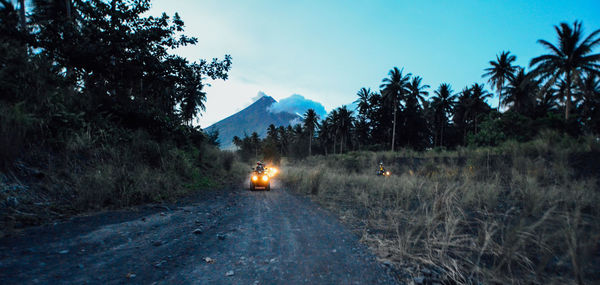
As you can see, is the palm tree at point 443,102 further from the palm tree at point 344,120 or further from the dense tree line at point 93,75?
the dense tree line at point 93,75

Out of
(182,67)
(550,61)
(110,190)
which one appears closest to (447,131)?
(550,61)

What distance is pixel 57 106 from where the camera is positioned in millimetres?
6305

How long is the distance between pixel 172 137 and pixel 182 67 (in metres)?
3.22

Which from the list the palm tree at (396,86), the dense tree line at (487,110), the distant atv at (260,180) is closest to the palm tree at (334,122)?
the dense tree line at (487,110)

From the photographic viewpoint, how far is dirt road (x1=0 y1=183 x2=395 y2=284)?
7.57ft

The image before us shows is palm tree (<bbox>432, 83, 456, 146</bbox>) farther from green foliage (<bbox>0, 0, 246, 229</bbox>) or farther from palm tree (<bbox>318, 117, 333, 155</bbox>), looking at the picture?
green foliage (<bbox>0, 0, 246, 229</bbox>)

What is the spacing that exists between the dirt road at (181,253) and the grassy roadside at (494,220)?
64cm

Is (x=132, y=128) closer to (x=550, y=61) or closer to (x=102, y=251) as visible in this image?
(x=102, y=251)

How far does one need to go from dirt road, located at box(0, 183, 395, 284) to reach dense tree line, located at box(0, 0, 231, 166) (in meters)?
3.11

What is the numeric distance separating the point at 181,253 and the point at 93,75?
32.6 feet

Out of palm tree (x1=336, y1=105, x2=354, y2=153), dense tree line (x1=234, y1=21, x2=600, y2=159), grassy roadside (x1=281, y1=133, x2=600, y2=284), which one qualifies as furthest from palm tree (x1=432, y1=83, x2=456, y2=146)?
grassy roadside (x1=281, y1=133, x2=600, y2=284)

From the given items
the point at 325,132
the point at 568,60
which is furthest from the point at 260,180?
the point at 325,132

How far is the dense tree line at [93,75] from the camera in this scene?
5.81m

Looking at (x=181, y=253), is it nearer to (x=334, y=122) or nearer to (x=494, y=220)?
(x=494, y=220)
